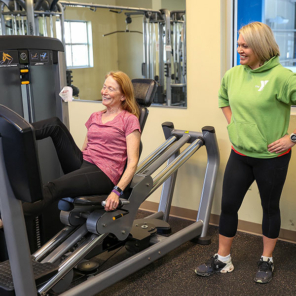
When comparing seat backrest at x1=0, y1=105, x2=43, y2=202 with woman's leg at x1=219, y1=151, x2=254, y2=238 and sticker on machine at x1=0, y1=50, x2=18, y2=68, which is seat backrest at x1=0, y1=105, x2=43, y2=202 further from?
woman's leg at x1=219, y1=151, x2=254, y2=238

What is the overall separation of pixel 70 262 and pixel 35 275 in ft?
0.86

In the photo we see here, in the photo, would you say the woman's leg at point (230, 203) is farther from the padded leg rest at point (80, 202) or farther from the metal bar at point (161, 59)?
the metal bar at point (161, 59)

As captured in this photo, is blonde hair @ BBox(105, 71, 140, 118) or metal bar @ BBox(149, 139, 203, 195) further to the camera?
metal bar @ BBox(149, 139, 203, 195)

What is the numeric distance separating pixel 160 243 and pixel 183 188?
0.81 m

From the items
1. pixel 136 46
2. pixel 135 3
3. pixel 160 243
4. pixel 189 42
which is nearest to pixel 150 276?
pixel 160 243

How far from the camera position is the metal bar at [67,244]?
2.10 meters

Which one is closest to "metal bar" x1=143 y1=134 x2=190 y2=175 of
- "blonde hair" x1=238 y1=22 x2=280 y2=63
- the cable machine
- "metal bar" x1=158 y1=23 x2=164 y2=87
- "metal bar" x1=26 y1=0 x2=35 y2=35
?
"metal bar" x1=158 y1=23 x2=164 y2=87

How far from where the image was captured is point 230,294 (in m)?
2.20

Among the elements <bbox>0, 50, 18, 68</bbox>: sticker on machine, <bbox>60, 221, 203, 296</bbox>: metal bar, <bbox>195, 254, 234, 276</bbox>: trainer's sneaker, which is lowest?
<bbox>195, 254, 234, 276</bbox>: trainer's sneaker

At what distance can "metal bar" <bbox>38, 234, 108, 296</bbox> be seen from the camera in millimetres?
1916

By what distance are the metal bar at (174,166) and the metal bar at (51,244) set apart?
1.72ft

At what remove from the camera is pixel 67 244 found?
7.16ft

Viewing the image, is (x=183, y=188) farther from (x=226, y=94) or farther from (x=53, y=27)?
(x=53, y=27)

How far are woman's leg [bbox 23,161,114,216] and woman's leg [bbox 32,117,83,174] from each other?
0.06m
